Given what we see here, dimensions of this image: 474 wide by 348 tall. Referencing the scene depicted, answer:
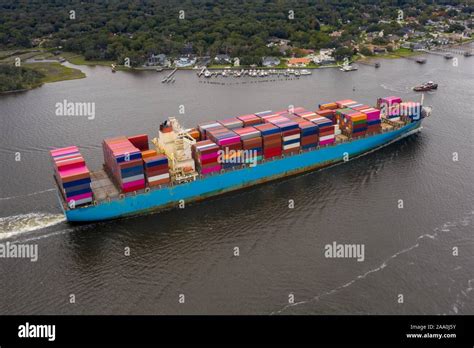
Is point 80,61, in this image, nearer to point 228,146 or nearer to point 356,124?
point 228,146

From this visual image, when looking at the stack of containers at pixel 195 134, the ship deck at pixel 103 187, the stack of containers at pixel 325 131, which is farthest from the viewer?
the stack of containers at pixel 325 131

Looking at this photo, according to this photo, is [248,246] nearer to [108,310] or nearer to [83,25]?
[108,310]

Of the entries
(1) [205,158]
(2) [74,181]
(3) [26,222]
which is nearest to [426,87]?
(1) [205,158]

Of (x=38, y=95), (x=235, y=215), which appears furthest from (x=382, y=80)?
(x=38, y=95)

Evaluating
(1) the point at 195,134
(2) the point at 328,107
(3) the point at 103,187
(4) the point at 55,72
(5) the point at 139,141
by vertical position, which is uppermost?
(4) the point at 55,72

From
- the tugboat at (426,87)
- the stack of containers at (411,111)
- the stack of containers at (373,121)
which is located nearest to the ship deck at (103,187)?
the stack of containers at (373,121)

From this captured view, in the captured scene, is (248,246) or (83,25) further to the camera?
(83,25)

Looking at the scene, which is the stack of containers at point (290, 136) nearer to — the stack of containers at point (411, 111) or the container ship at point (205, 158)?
the container ship at point (205, 158)
